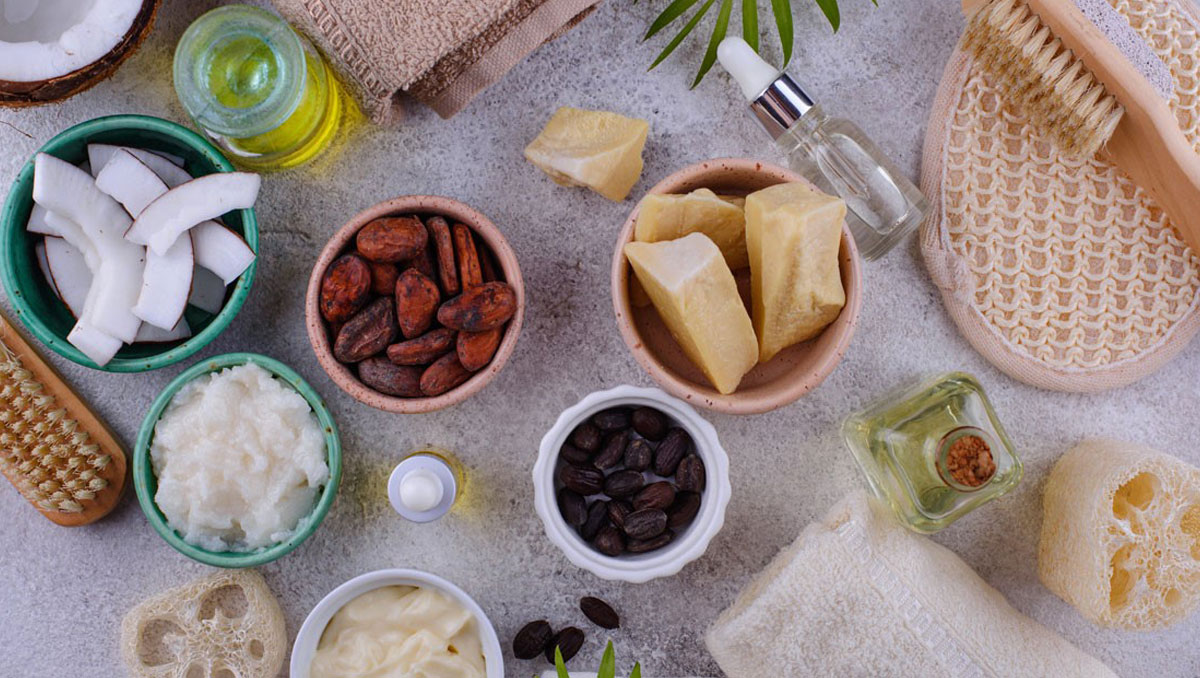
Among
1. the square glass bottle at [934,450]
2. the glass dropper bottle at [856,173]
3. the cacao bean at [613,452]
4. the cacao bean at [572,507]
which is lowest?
the square glass bottle at [934,450]

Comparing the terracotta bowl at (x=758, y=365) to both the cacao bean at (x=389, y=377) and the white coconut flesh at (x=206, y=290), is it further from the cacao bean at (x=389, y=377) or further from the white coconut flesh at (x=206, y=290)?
the white coconut flesh at (x=206, y=290)

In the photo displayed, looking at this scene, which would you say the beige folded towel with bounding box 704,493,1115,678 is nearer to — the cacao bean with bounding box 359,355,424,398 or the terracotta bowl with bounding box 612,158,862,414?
the terracotta bowl with bounding box 612,158,862,414

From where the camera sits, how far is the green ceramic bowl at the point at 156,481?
875 mm

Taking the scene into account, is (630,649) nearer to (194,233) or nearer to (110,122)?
(194,233)

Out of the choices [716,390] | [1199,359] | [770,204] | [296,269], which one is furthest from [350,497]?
[1199,359]

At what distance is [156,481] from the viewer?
35.3 inches

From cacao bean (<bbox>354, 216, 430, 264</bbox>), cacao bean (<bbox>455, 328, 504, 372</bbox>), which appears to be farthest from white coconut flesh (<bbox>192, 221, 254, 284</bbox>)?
cacao bean (<bbox>455, 328, 504, 372</bbox>)

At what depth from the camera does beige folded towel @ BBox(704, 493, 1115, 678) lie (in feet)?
2.87

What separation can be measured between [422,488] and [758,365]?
34 cm

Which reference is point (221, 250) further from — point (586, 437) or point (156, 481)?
point (586, 437)

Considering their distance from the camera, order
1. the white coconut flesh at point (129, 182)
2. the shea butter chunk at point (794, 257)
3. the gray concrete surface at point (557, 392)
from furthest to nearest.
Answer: the gray concrete surface at point (557, 392) → the white coconut flesh at point (129, 182) → the shea butter chunk at point (794, 257)

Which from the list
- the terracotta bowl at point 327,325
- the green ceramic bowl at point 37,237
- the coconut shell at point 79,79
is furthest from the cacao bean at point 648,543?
the coconut shell at point 79,79

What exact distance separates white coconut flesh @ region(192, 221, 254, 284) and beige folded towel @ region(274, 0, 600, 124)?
0.60 ft

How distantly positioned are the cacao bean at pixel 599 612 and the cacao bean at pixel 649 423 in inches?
7.4
